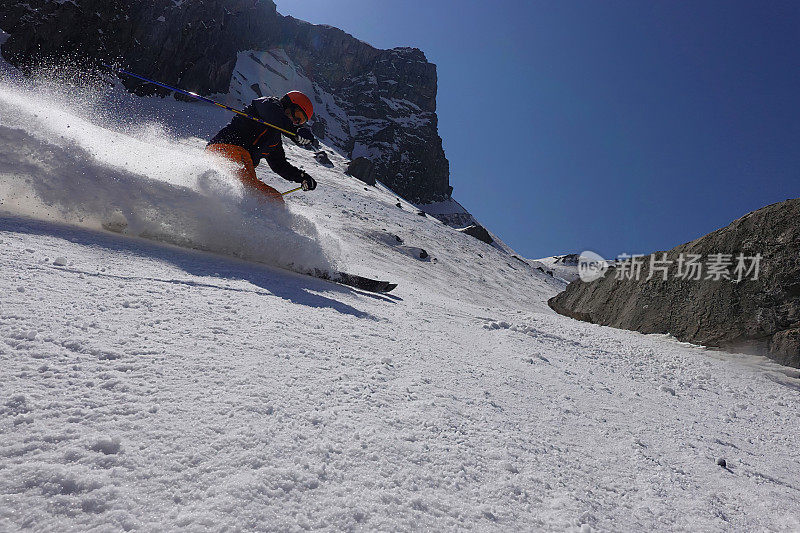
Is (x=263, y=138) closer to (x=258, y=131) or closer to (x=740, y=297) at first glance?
Answer: (x=258, y=131)

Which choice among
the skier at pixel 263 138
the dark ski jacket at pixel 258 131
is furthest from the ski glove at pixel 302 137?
the dark ski jacket at pixel 258 131

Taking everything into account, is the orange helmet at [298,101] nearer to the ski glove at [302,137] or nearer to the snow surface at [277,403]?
the ski glove at [302,137]

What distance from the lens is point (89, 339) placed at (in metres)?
1.69

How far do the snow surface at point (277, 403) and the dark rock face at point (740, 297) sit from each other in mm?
1354

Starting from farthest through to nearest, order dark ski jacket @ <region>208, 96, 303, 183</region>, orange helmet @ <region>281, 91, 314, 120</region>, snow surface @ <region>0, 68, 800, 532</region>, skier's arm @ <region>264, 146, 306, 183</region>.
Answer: orange helmet @ <region>281, 91, 314, 120</region> < skier's arm @ <region>264, 146, 306, 183</region> < dark ski jacket @ <region>208, 96, 303, 183</region> < snow surface @ <region>0, 68, 800, 532</region>

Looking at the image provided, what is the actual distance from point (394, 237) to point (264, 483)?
47.6 feet

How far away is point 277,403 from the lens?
1581 mm

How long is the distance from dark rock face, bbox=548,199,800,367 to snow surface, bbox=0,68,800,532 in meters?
1.35

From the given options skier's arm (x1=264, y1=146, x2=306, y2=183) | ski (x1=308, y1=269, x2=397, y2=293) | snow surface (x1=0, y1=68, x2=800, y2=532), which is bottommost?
snow surface (x1=0, y1=68, x2=800, y2=532)

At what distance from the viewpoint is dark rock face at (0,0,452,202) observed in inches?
1383

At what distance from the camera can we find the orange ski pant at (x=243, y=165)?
209 inches

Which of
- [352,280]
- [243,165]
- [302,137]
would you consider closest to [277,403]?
[352,280]

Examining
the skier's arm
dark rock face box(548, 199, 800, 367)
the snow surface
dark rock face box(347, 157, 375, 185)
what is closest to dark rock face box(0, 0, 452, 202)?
dark rock face box(347, 157, 375, 185)

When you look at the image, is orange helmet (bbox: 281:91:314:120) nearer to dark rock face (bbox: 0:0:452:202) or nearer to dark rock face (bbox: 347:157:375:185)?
dark rock face (bbox: 347:157:375:185)
